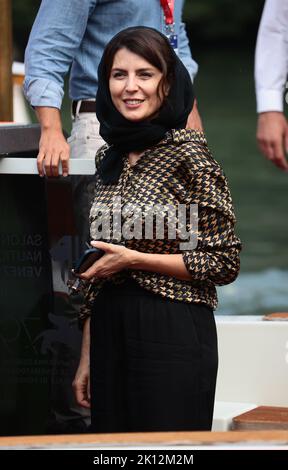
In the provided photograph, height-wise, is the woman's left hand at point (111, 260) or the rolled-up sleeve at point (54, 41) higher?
the rolled-up sleeve at point (54, 41)

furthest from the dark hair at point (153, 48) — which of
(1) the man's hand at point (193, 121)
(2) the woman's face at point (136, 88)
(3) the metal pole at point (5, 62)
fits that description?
(3) the metal pole at point (5, 62)

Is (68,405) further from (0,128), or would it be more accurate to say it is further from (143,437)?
(143,437)

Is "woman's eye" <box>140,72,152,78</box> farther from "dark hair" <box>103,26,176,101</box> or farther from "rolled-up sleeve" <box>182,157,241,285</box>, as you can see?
"rolled-up sleeve" <box>182,157,241,285</box>

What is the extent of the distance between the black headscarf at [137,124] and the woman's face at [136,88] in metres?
0.02

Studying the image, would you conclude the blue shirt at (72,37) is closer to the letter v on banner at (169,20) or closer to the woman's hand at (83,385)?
the letter v on banner at (169,20)

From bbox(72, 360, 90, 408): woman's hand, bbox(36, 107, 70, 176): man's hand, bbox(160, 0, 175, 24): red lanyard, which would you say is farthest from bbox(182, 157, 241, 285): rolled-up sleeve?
bbox(160, 0, 175, 24): red lanyard

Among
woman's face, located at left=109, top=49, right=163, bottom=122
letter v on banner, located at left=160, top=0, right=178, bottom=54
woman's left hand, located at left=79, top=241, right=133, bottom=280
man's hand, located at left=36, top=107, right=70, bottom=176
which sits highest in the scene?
letter v on banner, located at left=160, top=0, right=178, bottom=54

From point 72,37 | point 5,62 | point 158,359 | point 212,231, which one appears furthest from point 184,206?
point 5,62

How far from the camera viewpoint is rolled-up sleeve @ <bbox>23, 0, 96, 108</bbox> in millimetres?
3135

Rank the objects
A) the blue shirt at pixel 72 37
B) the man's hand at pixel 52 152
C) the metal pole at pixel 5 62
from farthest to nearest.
Answer: the metal pole at pixel 5 62 → the blue shirt at pixel 72 37 → the man's hand at pixel 52 152

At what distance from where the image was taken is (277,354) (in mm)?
3523

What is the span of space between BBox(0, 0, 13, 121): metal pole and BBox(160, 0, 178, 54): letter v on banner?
808 mm

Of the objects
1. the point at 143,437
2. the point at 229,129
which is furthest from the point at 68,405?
the point at 229,129

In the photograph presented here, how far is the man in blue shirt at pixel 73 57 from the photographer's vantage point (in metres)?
3.05
